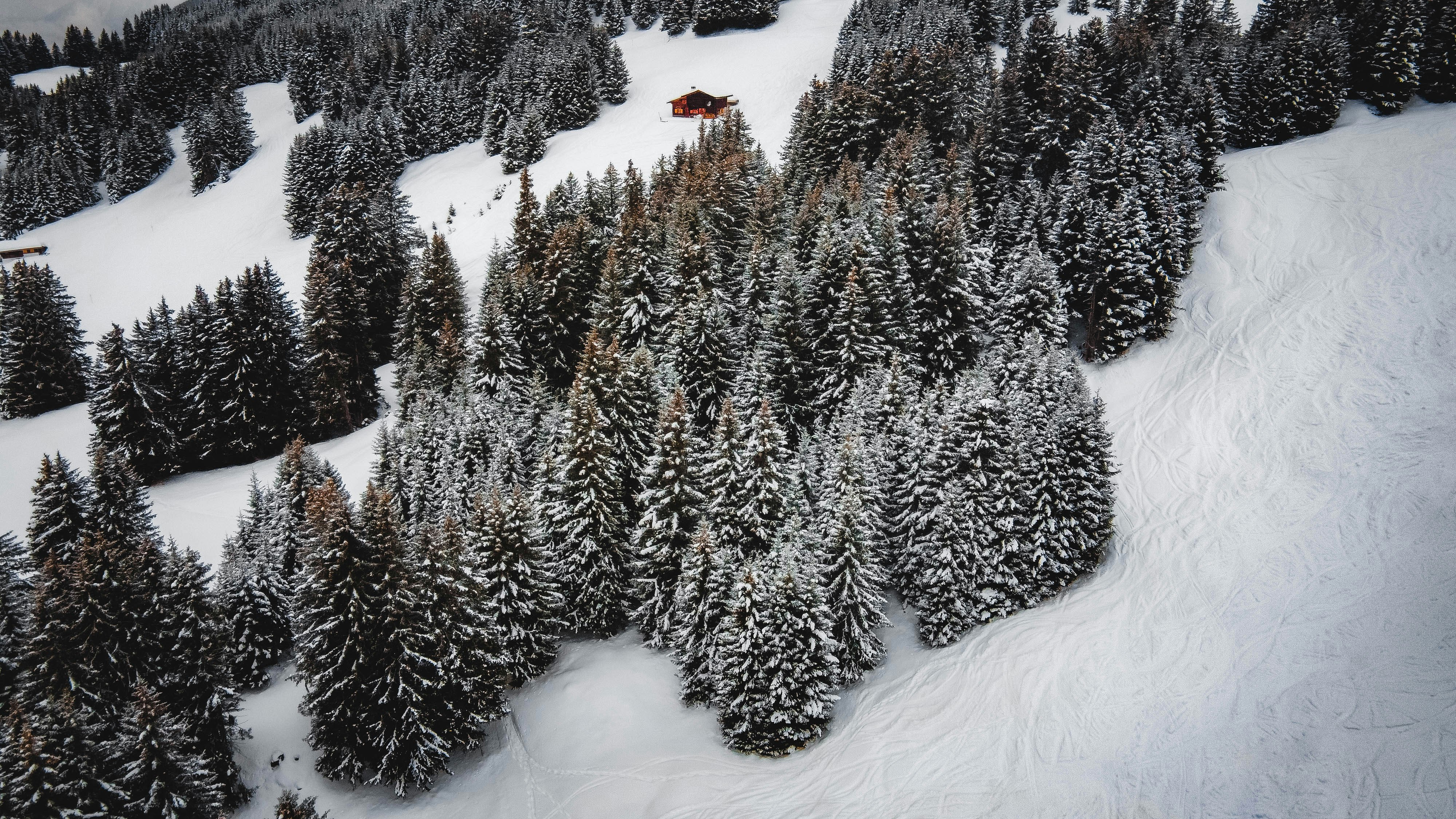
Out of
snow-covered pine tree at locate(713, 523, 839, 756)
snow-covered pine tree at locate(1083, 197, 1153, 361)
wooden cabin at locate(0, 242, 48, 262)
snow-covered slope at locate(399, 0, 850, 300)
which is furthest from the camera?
wooden cabin at locate(0, 242, 48, 262)

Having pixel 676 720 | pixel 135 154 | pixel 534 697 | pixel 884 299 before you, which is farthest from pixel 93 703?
pixel 135 154

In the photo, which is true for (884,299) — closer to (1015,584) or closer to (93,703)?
(1015,584)

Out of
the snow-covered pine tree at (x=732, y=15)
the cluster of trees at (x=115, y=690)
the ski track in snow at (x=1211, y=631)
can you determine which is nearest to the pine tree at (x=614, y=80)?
the snow-covered pine tree at (x=732, y=15)

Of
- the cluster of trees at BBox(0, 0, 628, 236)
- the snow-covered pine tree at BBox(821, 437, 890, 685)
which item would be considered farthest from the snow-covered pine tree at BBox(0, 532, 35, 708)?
the cluster of trees at BBox(0, 0, 628, 236)

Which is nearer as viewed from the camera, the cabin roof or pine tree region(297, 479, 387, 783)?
pine tree region(297, 479, 387, 783)

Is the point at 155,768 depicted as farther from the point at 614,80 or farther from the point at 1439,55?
the point at 614,80

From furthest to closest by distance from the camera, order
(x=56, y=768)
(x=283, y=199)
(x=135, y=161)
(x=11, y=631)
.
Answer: (x=135, y=161), (x=283, y=199), (x=11, y=631), (x=56, y=768)

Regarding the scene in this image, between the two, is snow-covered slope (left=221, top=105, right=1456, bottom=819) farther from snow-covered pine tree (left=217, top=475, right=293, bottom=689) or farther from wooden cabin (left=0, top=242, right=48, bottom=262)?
wooden cabin (left=0, top=242, right=48, bottom=262)

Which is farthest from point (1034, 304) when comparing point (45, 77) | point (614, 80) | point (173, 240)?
point (45, 77)
